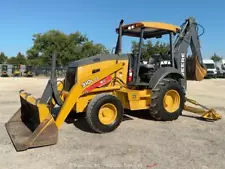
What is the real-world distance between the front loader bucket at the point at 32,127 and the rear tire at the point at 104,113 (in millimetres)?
927

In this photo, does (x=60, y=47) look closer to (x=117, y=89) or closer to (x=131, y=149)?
(x=117, y=89)

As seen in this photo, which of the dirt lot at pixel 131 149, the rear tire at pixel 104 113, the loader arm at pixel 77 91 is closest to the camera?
the dirt lot at pixel 131 149

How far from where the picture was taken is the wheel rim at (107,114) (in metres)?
6.61

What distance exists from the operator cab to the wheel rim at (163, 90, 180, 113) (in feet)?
2.28

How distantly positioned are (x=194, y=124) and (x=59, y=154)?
3978mm

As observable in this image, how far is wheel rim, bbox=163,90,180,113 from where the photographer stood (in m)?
7.93

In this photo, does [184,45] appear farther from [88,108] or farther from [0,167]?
[0,167]

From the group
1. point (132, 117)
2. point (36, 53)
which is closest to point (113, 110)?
point (132, 117)

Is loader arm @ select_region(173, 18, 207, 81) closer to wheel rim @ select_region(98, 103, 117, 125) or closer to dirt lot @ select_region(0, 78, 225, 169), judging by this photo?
dirt lot @ select_region(0, 78, 225, 169)

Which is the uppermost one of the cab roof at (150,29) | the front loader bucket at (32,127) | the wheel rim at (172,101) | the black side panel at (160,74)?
the cab roof at (150,29)

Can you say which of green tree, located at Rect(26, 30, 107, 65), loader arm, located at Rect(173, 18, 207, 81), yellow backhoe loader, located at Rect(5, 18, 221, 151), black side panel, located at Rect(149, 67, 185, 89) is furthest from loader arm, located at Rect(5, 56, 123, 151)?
green tree, located at Rect(26, 30, 107, 65)

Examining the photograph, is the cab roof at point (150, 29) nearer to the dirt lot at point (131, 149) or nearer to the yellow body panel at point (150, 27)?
the yellow body panel at point (150, 27)

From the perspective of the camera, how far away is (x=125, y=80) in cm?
771

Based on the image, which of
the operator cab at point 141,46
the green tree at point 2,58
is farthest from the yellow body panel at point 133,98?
the green tree at point 2,58
